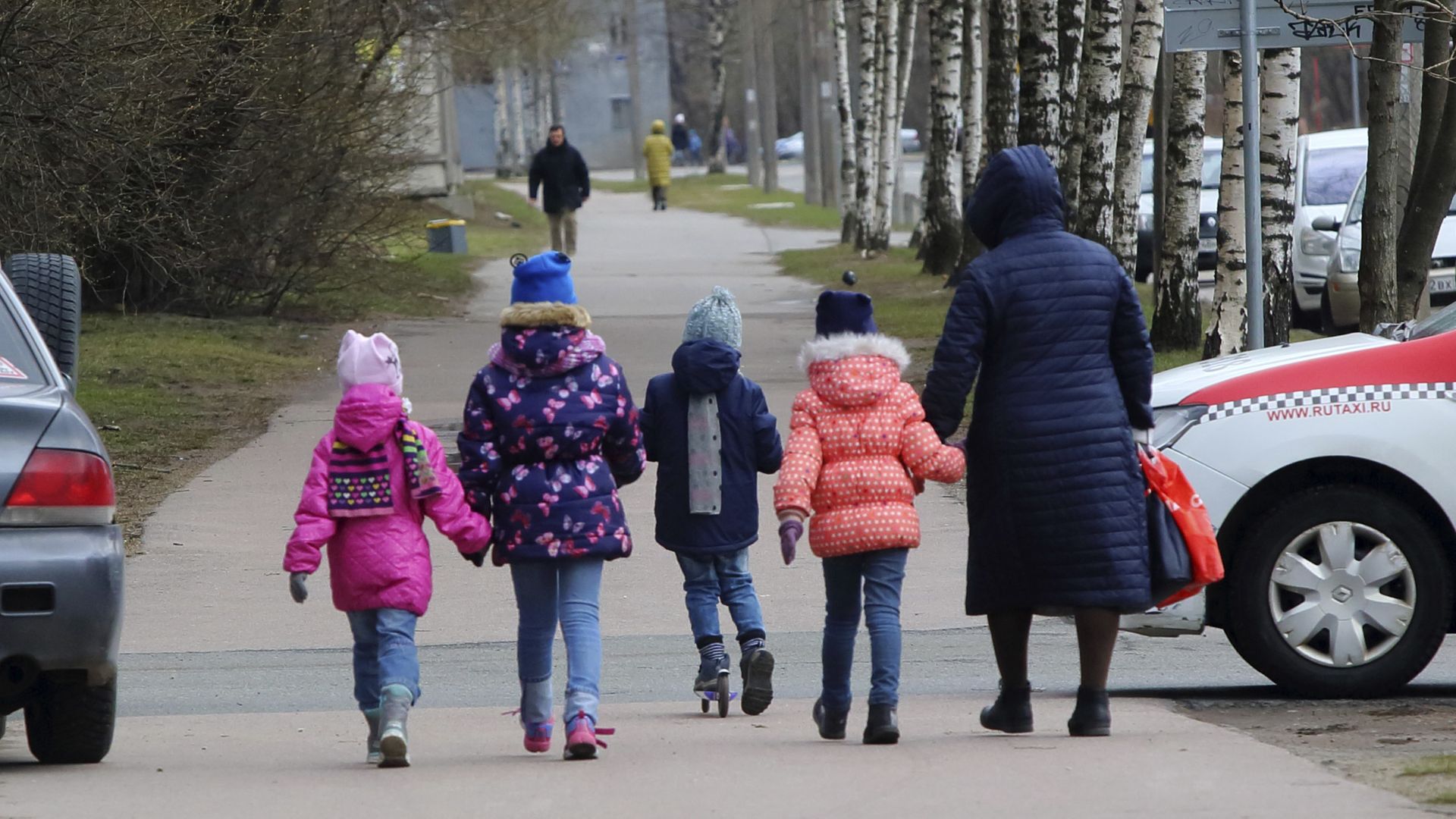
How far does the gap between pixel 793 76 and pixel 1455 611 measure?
279 feet

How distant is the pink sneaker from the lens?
6.03 metres

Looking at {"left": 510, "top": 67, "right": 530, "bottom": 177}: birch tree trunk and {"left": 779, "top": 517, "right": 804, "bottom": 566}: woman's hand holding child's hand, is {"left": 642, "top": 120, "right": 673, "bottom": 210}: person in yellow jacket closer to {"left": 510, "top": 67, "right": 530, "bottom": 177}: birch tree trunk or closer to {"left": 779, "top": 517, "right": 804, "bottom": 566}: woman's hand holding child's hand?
{"left": 510, "top": 67, "right": 530, "bottom": 177}: birch tree trunk

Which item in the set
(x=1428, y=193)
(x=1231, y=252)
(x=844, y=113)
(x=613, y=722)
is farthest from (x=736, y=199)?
(x=613, y=722)

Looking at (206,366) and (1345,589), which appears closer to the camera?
(1345,589)

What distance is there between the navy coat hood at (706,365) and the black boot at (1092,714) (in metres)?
1.43

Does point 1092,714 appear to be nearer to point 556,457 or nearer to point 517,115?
point 556,457

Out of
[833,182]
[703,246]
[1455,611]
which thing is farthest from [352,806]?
[833,182]

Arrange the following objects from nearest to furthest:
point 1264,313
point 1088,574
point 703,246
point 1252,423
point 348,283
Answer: point 1088,574
point 1252,423
point 1264,313
point 348,283
point 703,246

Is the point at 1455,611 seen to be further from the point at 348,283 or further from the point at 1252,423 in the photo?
the point at 348,283

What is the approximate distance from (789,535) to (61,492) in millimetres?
1908

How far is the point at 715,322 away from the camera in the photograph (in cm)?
671

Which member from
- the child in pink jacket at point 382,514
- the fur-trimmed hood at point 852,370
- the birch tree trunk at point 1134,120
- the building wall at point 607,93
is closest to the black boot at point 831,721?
the fur-trimmed hood at point 852,370

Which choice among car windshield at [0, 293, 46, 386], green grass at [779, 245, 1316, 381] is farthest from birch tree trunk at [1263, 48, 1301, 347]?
car windshield at [0, 293, 46, 386]

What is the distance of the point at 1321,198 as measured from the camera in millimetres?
20891
